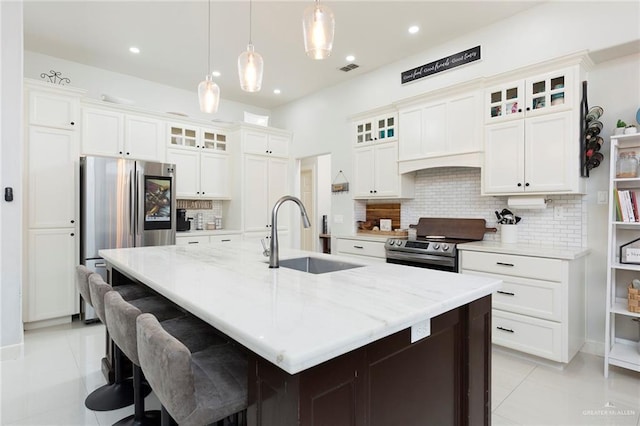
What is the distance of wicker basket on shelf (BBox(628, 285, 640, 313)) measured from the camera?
2.47 m

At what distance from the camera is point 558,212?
3.12 metres

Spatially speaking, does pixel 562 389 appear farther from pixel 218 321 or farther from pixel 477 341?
pixel 218 321

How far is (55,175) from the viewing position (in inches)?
142

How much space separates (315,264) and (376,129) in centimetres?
263

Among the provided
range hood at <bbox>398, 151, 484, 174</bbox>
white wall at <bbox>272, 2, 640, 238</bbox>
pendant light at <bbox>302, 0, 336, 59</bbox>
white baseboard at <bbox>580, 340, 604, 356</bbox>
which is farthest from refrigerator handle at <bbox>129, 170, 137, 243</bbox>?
white baseboard at <bbox>580, 340, 604, 356</bbox>

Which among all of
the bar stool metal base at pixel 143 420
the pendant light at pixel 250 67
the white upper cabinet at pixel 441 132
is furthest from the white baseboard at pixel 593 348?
the pendant light at pixel 250 67

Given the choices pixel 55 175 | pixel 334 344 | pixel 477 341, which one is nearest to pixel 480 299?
pixel 477 341

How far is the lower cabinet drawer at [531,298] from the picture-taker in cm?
263

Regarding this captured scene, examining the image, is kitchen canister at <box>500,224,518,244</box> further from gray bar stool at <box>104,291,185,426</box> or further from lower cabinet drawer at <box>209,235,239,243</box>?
lower cabinet drawer at <box>209,235,239,243</box>

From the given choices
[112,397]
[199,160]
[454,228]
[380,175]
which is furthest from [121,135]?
[454,228]

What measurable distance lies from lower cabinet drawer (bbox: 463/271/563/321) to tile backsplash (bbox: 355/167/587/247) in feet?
2.06

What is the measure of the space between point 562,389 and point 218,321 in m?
2.62

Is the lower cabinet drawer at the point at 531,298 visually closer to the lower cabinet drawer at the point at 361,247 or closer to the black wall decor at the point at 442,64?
the lower cabinet drawer at the point at 361,247

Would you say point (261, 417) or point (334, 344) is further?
point (261, 417)
